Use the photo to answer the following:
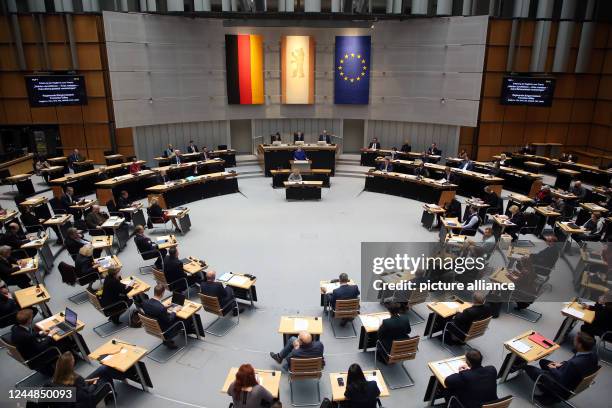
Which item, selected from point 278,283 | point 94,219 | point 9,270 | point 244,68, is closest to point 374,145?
point 244,68

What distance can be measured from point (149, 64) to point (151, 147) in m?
3.63

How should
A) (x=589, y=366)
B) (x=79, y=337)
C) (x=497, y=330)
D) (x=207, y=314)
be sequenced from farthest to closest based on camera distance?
1. (x=207, y=314)
2. (x=497, y=330)
3. (x=79, y=337)
4. (x=589, y=366)

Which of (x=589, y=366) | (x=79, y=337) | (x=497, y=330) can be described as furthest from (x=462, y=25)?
(x=79, y=337)

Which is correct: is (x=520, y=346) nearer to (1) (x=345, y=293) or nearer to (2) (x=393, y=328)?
(2) (x=393, y=328)

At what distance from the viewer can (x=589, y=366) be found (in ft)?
16.1

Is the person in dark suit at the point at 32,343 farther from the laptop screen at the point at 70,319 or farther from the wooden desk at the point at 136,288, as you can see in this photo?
the wooden desk at the point at 136,288

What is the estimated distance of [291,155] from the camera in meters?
17.2

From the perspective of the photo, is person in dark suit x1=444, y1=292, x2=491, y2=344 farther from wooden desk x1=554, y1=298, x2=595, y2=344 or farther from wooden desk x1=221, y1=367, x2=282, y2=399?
wooden desk x1=221, y1=367, x2=282, y2=399

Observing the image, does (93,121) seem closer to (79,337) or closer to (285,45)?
(285,45)

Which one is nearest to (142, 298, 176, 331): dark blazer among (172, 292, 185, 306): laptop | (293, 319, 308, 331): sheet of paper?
(172, 292, 185, 306): laptop

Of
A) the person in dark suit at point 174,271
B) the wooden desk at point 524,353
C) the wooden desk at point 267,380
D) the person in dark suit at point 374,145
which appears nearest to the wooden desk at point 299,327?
the wooden desk at point 267,380

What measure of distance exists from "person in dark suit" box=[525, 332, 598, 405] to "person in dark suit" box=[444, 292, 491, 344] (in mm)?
1046

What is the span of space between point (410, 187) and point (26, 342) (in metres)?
12.0

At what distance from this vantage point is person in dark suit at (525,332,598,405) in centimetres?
491
